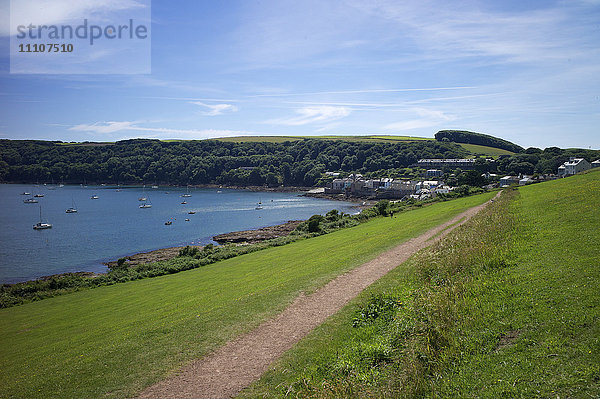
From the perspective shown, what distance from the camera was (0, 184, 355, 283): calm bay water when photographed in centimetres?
5603

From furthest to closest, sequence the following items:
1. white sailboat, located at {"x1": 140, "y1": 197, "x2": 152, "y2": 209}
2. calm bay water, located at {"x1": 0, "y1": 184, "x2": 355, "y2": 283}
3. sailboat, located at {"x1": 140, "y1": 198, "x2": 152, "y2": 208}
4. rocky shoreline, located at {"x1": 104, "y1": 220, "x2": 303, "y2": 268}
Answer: sailboat, located at {"x1": 140, "y1": 198, "x2": 152, "y2": 208} → white sailboat, located at {"x1": 140, "y1": 197, "x2": 152, "y2": 209} → calm bay water, located at {"x1": 0, "y1": 184, "x2": 355, "y2": 283} → rocky shoreline, located at {"x1": 104, "y1": 220, "x2": 303, "y2": 268}

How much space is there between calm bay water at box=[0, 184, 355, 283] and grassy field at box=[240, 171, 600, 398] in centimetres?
4836

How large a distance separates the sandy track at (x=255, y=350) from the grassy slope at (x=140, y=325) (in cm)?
69

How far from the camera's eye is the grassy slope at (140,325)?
38.5 ft

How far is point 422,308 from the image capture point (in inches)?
432

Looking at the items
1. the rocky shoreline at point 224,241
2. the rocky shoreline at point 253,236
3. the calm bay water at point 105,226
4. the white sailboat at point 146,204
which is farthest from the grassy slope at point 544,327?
the white sailboat at point 146,204

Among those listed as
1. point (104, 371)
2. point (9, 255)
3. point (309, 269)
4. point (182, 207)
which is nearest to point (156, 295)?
point (309, 269)

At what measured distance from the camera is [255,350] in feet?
39.1

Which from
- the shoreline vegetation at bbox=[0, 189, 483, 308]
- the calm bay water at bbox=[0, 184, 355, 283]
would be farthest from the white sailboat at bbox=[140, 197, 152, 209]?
the shoreline vegetation at bbox=[0, 189, 483, 308]

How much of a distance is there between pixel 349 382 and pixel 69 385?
9.01 meters

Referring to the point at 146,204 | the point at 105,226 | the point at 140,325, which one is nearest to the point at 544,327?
the point at 140,325

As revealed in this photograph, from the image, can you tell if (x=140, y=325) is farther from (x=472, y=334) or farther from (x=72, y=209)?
(x=72, y=209)

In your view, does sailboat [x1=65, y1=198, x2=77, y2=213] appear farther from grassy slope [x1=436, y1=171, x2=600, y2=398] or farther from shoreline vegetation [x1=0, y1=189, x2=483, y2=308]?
grassy slope [x1=436, y1=171, x2=600, y2=398]

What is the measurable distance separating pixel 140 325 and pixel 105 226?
80.6 m
